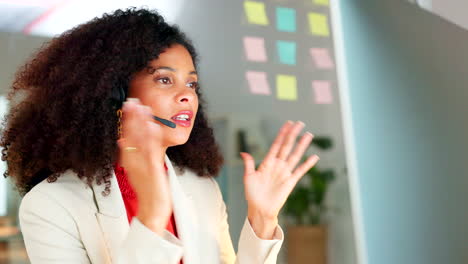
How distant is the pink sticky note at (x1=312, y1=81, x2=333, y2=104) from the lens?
334 centimetres

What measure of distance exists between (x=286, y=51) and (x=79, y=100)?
2104 mm

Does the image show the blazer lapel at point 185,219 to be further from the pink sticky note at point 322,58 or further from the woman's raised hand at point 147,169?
the pink sticky note at point 322,58

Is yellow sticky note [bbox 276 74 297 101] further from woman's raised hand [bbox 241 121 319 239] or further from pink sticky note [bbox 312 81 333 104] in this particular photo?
woman's raised hand [bbox 241 121 319 239]

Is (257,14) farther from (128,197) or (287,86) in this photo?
(128,197)

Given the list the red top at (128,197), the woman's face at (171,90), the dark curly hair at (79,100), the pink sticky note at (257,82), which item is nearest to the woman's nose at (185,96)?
the woman's face at (171,90)

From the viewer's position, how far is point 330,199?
11.2ft

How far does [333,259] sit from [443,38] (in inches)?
55.6

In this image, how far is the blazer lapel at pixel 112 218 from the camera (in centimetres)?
134

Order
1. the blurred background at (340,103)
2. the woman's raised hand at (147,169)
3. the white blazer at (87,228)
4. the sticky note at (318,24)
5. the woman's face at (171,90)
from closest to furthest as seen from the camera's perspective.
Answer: the woman's raised hand at (147,169) → the white blazer at (87,228) → the woman's face at (171,90) → the blurred background at (340,103) → the sticky note at (318,24)

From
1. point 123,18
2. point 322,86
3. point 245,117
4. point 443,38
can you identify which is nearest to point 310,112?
point 322,86

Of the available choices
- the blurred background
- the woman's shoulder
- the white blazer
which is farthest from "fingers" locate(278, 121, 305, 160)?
the blurred background

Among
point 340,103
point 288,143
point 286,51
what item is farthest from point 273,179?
point 286,51

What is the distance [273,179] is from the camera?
138 cm

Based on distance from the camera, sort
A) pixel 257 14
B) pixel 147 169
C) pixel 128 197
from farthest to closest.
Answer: pixel 257 14 → pixel 128 197 → pixel 147 169
